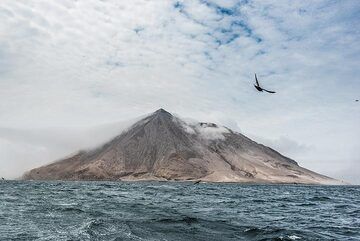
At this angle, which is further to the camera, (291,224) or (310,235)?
(291,224)

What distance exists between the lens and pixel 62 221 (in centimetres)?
3419

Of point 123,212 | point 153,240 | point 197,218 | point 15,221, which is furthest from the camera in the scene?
point 123,212

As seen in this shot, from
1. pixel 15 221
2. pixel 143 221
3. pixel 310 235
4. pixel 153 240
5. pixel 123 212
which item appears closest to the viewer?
pixel 153 240

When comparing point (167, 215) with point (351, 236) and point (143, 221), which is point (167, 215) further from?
point (351, 236)

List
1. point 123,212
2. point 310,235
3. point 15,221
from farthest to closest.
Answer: point 123,212 < point 15,221 < point 310,235

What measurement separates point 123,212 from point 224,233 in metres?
14.8

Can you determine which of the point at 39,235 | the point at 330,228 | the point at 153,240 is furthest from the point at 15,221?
the point at 330,228

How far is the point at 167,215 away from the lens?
4091 cm

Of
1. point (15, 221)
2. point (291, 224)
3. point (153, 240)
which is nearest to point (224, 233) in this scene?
point (153, 240)

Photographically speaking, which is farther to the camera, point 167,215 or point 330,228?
point 167,215

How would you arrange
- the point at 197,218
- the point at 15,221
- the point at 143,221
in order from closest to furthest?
the point at 15,221 → the point at 143,221 → the point at 197,218

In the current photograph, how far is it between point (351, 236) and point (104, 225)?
62.3ft

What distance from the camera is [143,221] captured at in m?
35.8

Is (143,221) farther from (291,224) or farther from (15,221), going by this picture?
(291,224)
